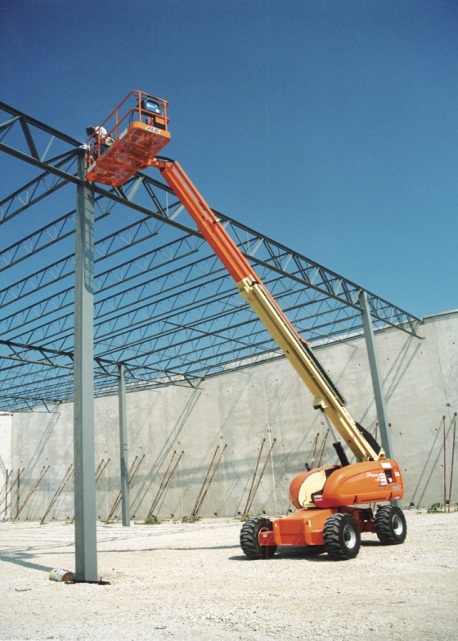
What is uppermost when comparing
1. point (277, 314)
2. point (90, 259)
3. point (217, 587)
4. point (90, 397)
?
point (90, 259)

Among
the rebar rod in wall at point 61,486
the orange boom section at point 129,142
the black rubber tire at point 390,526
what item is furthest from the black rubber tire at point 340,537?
the rebar rod in wall at point 61,486

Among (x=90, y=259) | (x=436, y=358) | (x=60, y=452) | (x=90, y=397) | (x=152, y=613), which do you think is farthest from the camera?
(x=60, y=452)

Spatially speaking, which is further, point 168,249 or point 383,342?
point 383,342

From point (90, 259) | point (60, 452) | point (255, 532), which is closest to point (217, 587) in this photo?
point (255, 532)

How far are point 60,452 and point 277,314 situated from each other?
3009 centimetres

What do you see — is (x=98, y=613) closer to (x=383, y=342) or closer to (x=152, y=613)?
(x=152, y=613)

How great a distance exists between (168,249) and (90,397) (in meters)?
9.21

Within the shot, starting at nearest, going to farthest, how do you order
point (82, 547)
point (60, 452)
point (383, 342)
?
1. point (82, 547)
2. point (383, 342)
3. point (60, 452)

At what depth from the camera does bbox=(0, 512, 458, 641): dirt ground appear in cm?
543

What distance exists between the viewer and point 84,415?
10.4 metres

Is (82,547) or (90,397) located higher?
(90,397)

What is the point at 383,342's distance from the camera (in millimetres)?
24859

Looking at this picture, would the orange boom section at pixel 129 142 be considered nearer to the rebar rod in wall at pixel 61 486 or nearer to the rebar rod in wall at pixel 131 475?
the rebar rod in wall at pixel 131 475

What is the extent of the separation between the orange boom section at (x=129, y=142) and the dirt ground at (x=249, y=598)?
28.5 feet
